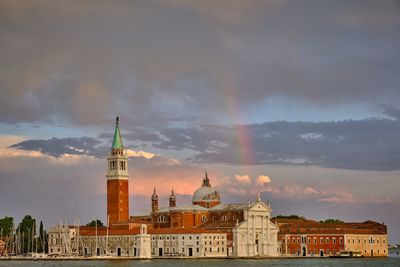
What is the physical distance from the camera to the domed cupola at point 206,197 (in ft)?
356

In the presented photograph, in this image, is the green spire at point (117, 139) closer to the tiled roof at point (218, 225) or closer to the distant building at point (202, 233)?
the distant building at point (202, 233)

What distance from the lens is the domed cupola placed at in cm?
10850

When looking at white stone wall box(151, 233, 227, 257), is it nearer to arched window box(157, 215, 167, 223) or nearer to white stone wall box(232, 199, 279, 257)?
white stone wall box(232, 199, 279, 257)

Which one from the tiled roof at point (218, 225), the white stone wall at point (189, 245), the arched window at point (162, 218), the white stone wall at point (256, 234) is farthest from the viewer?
the arched window at point (162, 218)

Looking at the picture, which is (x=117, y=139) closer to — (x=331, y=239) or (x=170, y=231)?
(x=170, y=231)

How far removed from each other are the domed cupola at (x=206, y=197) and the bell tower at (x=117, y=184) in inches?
381

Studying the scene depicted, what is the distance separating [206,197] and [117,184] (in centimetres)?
1223

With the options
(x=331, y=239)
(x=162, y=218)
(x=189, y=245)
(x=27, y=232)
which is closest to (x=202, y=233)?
(x=189, y=245)

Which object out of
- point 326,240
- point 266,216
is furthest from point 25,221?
point 326,240

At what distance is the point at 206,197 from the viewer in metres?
109

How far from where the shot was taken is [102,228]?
10288 cm

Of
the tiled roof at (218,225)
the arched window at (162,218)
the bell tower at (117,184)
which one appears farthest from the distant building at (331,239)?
the bell tower at (117,184)

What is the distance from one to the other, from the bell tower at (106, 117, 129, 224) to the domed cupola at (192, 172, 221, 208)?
381 inches

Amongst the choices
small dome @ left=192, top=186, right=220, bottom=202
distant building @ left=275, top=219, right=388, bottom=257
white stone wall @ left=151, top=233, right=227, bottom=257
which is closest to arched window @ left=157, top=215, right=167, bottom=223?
small dome @ left=192, top=186, right=220, bottom=202
